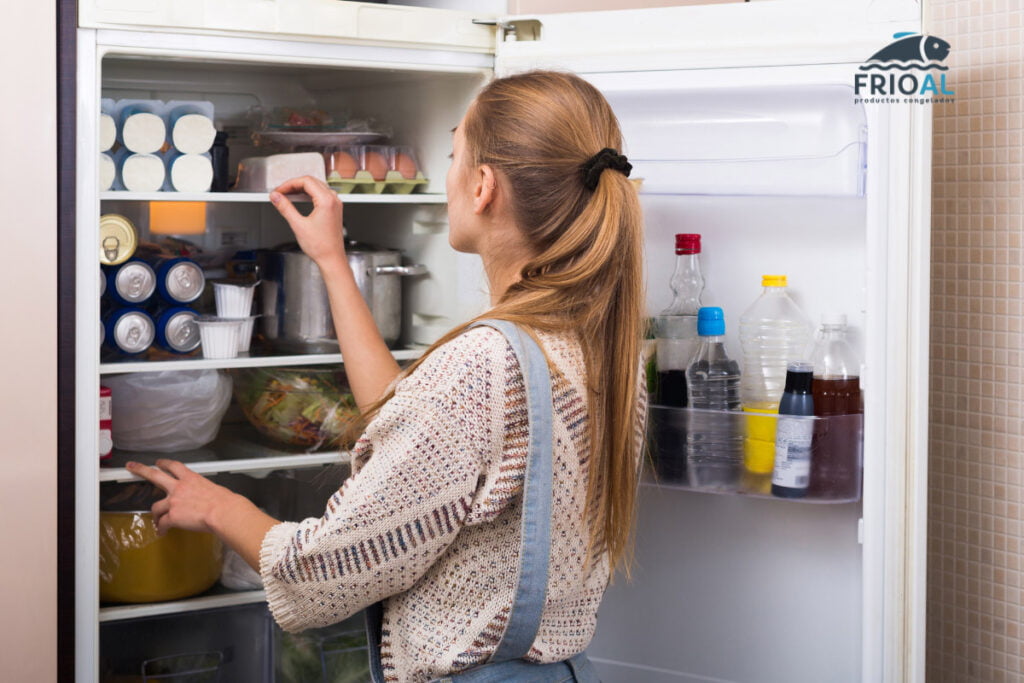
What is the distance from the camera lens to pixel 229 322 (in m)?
1.63

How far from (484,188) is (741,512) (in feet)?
2.58

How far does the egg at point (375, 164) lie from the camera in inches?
67.0

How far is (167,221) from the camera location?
1.77 metres

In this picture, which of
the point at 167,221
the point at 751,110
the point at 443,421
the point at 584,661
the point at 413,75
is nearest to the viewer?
the point at 443,421

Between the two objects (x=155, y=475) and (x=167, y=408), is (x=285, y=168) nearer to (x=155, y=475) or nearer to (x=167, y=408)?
(x=167, y=408)

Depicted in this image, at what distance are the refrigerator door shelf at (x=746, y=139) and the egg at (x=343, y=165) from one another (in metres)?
0.46

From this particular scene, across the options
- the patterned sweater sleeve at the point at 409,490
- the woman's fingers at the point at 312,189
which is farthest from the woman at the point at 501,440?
the woman's fingers at the point at 312,189

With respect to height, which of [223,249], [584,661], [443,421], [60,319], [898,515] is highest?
[223,249]

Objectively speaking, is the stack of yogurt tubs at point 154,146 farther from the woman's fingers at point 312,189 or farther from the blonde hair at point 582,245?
the blonde hair at point 582,245

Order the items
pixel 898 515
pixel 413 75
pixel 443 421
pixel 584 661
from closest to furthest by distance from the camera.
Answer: pixel 443 421 < pixel 584 661 < pixel 898 515 < pixel 413 75

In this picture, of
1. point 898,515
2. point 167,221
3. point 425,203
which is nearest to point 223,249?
point 167,221

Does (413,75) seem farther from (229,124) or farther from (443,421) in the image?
(443,421)

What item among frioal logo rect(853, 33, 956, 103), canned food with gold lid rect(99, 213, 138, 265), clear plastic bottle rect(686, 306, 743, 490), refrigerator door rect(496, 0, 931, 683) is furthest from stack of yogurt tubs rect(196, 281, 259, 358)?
frioal logo rect(853, 33, 956, 103)

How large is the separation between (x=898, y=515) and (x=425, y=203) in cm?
92
